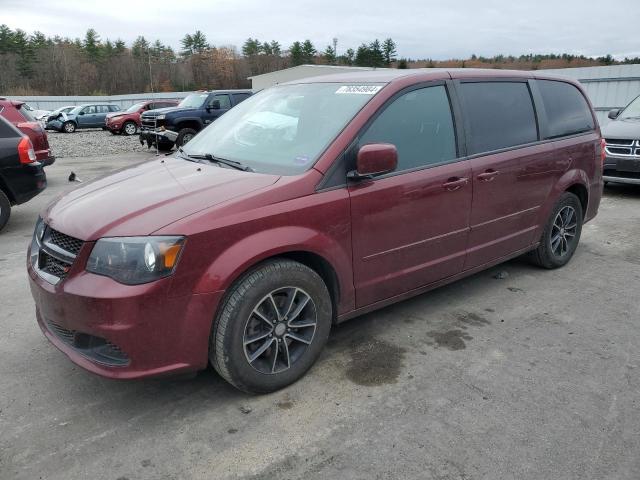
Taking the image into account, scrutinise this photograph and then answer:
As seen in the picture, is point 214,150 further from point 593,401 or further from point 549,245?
point 549,245

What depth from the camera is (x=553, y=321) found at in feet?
13.0

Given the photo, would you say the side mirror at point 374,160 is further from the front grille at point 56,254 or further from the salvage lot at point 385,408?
the front grille at point 56,254

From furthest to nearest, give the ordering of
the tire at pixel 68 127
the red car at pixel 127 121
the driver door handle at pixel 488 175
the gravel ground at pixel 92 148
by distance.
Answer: the tire at pixel 68 127
the red car at pixel 127 121
the gravel ground at pixel 92 148
the driver door handle at pixel 488 175

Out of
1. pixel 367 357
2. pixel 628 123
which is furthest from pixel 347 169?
pixel 628 123

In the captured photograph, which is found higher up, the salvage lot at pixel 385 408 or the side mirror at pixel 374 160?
the side mirror at pixel 374 160

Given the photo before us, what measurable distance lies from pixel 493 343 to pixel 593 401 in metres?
0.78

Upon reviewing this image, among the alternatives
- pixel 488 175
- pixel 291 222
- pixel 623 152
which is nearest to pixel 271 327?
pixel 291 222

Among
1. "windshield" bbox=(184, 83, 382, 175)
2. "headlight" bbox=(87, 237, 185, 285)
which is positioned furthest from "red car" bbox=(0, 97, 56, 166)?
"headlight" bbox=(87, 237, 185, 285)

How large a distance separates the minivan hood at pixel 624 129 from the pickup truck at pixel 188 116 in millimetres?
9760

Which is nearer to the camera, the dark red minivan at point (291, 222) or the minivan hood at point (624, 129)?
the dark red minivan at point (291, 222)

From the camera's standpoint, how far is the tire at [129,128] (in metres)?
24.6

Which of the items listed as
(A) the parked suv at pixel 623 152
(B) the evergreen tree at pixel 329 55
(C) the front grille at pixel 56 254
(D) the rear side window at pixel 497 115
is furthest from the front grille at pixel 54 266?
(B) the evergreen tree at pixel 329 55

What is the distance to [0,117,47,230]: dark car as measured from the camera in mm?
6617

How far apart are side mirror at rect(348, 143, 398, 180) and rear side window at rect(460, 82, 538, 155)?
1034 mm
